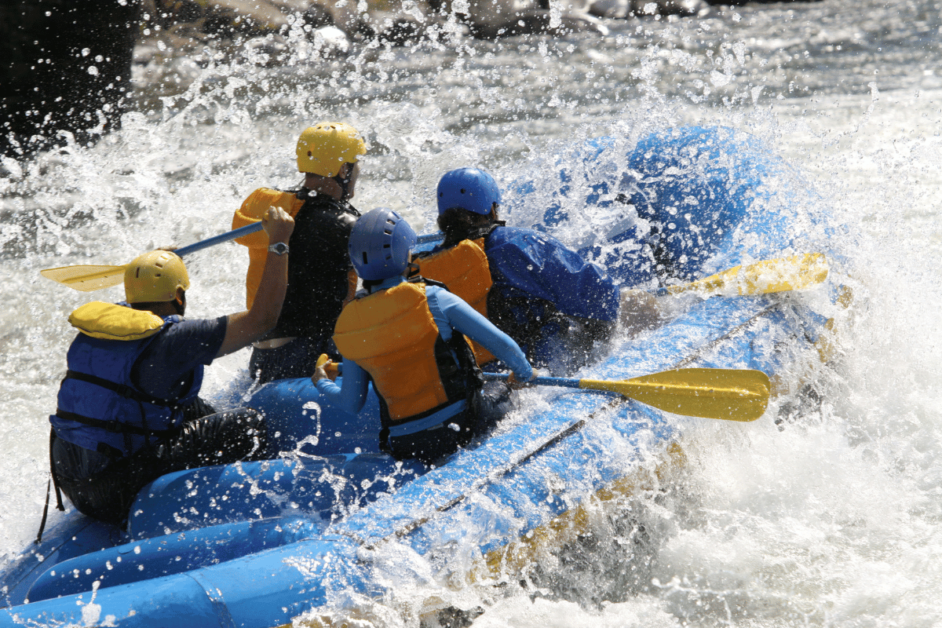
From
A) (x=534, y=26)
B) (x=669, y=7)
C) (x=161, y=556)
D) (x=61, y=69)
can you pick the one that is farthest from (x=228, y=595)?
(x=669, y=7)

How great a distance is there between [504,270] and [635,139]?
2335mm

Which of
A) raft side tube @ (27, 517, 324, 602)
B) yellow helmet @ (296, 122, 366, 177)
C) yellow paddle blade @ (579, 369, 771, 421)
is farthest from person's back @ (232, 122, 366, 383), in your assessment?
yellow paddle blade @ (579, 369, 771, 421)

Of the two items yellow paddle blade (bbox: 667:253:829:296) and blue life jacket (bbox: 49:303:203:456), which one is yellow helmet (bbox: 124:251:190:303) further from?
yellow paddle blade (bbox: 667:253:829:296)

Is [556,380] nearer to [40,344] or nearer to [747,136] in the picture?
[747,136]

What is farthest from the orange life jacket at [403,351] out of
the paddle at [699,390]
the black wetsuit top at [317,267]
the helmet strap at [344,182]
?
the helmet strap at [344,182]

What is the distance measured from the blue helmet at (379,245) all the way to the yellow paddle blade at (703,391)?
0.87 metres

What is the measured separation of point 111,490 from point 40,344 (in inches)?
136

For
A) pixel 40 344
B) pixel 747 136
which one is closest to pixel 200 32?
pixel 40 344

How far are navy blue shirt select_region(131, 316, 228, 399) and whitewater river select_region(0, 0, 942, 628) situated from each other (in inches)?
34.8

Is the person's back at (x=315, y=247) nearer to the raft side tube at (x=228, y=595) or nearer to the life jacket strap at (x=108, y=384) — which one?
the life jacket strap at (x=108, y=384)

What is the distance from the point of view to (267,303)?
9.88 ft

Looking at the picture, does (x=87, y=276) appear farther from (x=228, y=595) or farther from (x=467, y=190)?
(x=228, y=595)

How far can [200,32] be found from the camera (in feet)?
44.9

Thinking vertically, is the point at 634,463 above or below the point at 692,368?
below
